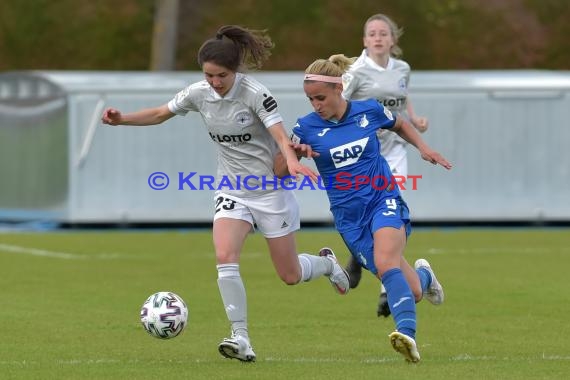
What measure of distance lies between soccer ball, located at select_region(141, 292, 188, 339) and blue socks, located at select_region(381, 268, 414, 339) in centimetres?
134

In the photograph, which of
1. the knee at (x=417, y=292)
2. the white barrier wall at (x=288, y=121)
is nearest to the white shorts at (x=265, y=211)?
the knee at (x=417, y=292)

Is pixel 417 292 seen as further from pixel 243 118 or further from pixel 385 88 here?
pixel 385 88

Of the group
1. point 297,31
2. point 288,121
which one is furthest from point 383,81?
point 297,31

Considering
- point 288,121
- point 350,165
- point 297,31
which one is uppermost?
point 350,165

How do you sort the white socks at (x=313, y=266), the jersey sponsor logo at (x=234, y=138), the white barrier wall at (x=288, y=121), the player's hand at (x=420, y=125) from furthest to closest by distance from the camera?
the white barrier wall at (x=288, y=121)
the player's hand at (x=420, y=125)
the white socks at (x=313, y=266)
the jersey sponsor logo at (x=234, y=138)

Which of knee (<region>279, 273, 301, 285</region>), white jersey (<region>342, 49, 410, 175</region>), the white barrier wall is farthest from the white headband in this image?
the white barrier wall

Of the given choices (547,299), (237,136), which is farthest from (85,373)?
(547,299)

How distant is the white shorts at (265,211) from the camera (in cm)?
902

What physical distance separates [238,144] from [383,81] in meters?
3.12

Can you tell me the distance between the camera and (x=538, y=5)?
123 ft

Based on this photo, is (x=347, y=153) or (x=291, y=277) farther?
(x=291, y=277)

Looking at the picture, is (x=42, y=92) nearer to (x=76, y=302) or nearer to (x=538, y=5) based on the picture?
(x=76, y=302)

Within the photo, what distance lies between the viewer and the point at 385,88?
38.9 feet

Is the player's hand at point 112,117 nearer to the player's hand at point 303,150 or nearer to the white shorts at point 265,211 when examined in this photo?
the white shorts at point 265,211
